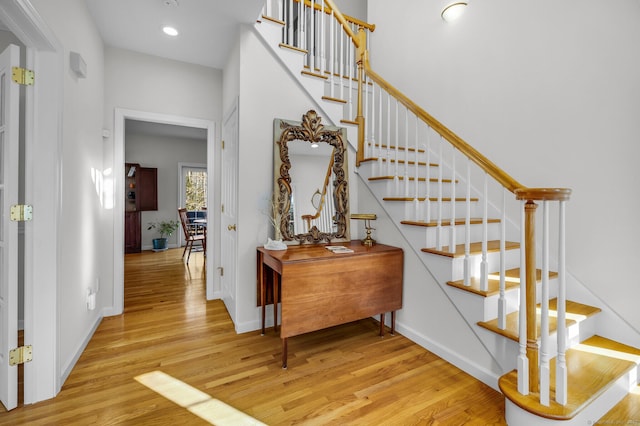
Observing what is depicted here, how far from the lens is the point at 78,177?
202 cm

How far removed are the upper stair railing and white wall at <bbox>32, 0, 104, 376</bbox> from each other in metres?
1.55

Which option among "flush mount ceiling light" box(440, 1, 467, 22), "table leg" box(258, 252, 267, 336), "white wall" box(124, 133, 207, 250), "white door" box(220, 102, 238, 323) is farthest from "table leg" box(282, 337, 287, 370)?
"white wall" box(124, 133, 207, 250)

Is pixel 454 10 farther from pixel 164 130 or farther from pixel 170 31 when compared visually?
pixel 164 130

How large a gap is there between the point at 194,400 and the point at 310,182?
1.83m

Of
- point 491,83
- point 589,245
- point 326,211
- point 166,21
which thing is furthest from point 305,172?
point 589,245

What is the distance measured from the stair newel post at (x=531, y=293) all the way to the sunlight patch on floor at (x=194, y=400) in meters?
1.42

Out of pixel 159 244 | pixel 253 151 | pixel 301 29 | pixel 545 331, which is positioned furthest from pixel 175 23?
pixel 159 244

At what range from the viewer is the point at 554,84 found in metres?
2.17

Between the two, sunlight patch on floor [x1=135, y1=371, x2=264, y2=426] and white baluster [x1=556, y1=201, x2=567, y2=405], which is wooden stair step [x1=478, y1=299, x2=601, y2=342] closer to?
white baluster [x1=556, y1=201, x2=567, y2=405]

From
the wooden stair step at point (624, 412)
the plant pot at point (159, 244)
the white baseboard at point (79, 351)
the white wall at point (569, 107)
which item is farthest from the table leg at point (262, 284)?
the plant pot at point (159, 244)

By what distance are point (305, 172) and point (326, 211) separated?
1.39 feet

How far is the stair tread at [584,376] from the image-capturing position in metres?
1.26

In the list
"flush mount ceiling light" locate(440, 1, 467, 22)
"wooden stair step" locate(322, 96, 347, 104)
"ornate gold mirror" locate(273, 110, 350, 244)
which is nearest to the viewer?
"ornate gold mirror" locate(273, 110, 350, 244)

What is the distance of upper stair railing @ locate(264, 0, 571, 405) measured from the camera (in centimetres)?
132
